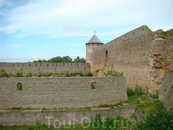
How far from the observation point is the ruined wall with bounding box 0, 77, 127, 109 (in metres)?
12.5

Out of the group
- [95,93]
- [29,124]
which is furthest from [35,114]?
[95,93]

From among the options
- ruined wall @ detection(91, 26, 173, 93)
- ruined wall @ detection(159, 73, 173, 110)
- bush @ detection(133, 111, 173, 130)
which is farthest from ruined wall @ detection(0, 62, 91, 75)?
bush @ detection(133, 111, 173, 130)

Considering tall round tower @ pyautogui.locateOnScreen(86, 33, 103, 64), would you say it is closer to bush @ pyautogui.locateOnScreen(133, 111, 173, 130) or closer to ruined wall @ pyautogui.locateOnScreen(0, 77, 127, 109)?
ruined wall @ pyautogui.locateOnScreen(0, 77, 127, 109)

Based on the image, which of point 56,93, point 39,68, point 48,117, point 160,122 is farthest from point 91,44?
point 160,122

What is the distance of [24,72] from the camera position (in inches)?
1059

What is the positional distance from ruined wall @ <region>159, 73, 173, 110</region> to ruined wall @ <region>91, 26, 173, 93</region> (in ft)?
6.38

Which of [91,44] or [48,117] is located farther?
[91,44]

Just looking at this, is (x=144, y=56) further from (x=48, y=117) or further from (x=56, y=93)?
(x=48, y=117)

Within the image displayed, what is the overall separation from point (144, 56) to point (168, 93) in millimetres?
4519

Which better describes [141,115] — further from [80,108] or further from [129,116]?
[80,108]

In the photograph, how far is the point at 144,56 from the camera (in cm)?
1361

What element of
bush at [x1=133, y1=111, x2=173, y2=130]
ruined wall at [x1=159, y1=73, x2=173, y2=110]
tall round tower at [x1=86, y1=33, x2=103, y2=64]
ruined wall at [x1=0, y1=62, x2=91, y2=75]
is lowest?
bush at [x1=133, y1=111, x2=173, y2=130]

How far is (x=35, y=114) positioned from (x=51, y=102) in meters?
1.57

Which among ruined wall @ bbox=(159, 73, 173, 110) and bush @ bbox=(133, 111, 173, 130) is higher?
ruined wall @ bbox=(159, 73, 173, 110)
